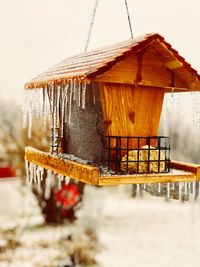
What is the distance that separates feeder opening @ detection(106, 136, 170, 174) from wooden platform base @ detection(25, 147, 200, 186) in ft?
0.30

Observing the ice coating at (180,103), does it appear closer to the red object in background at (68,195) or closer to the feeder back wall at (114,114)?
the feeder back wall at (114,114)

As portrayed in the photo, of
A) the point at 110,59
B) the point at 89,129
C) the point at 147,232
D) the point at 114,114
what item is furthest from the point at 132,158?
the point at 147,232

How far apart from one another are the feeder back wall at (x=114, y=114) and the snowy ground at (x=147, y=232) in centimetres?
587

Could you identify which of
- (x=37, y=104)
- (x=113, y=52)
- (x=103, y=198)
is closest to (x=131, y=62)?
(x=113, y=52)

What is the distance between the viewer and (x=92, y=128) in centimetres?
222

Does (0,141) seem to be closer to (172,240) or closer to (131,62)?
(172,240)

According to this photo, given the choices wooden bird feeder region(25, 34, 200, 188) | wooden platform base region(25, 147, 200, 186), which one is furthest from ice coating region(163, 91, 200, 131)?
wooden platform base region(25, 147, 200, 186)

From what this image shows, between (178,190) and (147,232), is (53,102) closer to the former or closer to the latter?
(178,190)

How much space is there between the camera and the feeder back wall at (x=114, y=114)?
82.0 inches

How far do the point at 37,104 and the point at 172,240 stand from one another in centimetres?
794

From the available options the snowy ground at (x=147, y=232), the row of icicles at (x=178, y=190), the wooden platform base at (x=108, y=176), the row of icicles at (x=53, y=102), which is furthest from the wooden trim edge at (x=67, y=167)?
the snowy ground at (x=147, y=232)

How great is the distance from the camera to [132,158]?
2.03m

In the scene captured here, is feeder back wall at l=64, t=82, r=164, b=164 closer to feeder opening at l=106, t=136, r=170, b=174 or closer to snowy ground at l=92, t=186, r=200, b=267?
feeder opening at l=106, t=136, r=170, b=174

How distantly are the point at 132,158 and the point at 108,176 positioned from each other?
11.0 inches
